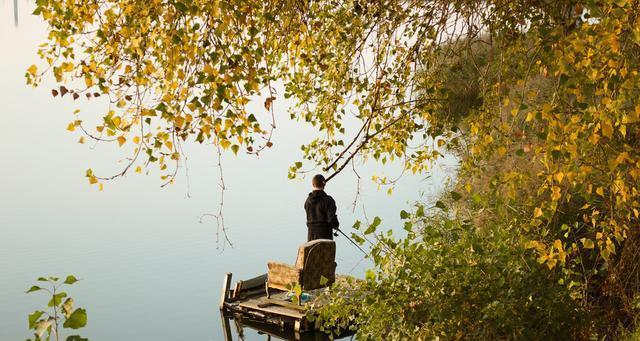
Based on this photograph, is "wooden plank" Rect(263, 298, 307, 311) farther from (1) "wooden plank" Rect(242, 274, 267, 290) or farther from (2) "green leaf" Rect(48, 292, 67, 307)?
(2) "green leaf" Rect(48, 292, 67, 307)

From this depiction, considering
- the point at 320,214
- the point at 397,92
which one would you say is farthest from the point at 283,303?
the point at 397,92

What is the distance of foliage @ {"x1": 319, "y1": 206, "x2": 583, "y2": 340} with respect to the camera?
6637 millimetres

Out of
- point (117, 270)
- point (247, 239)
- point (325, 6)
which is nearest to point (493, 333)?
point (325, 6)

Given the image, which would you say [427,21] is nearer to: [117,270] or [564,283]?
[564,283]

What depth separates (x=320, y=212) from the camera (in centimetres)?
1342

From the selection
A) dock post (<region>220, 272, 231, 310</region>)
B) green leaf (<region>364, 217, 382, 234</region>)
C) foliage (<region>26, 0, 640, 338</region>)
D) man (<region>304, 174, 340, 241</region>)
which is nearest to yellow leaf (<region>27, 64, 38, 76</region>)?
foliage (<region>26, 0, 640, 338</region>)

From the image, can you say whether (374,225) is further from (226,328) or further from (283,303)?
(226,328)

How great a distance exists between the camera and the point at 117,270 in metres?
34.6

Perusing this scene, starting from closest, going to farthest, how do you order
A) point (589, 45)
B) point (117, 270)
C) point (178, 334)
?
point (589, 45), point (178, 334), point (117, 270)

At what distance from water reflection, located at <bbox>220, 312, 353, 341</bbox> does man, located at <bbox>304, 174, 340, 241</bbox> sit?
1.83 metres

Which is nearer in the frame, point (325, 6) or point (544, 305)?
point (544, 305)

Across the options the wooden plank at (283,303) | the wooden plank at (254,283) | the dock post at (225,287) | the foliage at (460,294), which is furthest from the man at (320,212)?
the foliage at (460,294)

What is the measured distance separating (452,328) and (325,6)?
2.77 meters

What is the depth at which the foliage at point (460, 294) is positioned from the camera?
21.8 feet
